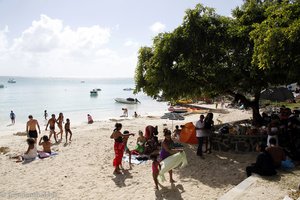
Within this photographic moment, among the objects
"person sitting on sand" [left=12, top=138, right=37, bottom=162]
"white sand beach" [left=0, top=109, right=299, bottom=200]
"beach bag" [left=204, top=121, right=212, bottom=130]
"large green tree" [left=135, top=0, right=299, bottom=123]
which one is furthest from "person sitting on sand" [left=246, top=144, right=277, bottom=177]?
"person sitting on sand" [left=12, top=138, right=37, bottom=162]

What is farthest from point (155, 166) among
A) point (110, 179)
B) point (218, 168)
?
point (218, 168)

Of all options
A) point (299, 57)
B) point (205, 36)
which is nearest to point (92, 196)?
point (299, 57)

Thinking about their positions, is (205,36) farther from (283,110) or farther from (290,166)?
(290,166)

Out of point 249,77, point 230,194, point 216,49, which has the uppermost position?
point 216,49

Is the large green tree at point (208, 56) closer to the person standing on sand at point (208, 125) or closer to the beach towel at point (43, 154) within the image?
the person standing on sand at point (208, 125)

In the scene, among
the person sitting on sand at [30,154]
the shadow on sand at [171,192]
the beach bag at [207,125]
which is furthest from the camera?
the person sitting on sand at [30,154]

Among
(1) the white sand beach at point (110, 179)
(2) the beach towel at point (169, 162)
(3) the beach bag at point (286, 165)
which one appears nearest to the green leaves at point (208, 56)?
(1) the white sand beach at point (110, 179)

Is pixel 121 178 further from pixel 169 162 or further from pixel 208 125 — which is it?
pixel 208 125

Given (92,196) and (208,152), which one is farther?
(208,152)

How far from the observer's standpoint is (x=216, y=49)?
48.5ft

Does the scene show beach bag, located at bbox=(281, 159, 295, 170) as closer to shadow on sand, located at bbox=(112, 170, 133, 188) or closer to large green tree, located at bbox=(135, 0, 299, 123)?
shadow on sand, located at bbox=(112, 170, 133, 188)

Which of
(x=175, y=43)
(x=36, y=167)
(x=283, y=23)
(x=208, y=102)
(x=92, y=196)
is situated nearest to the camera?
(x=92, y=196)

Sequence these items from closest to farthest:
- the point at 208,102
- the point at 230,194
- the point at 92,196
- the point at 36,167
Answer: the point at 230,194, the point at 92,196, the point at 36,167, the point at 208,102

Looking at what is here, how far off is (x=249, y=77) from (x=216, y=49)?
6.78ft
